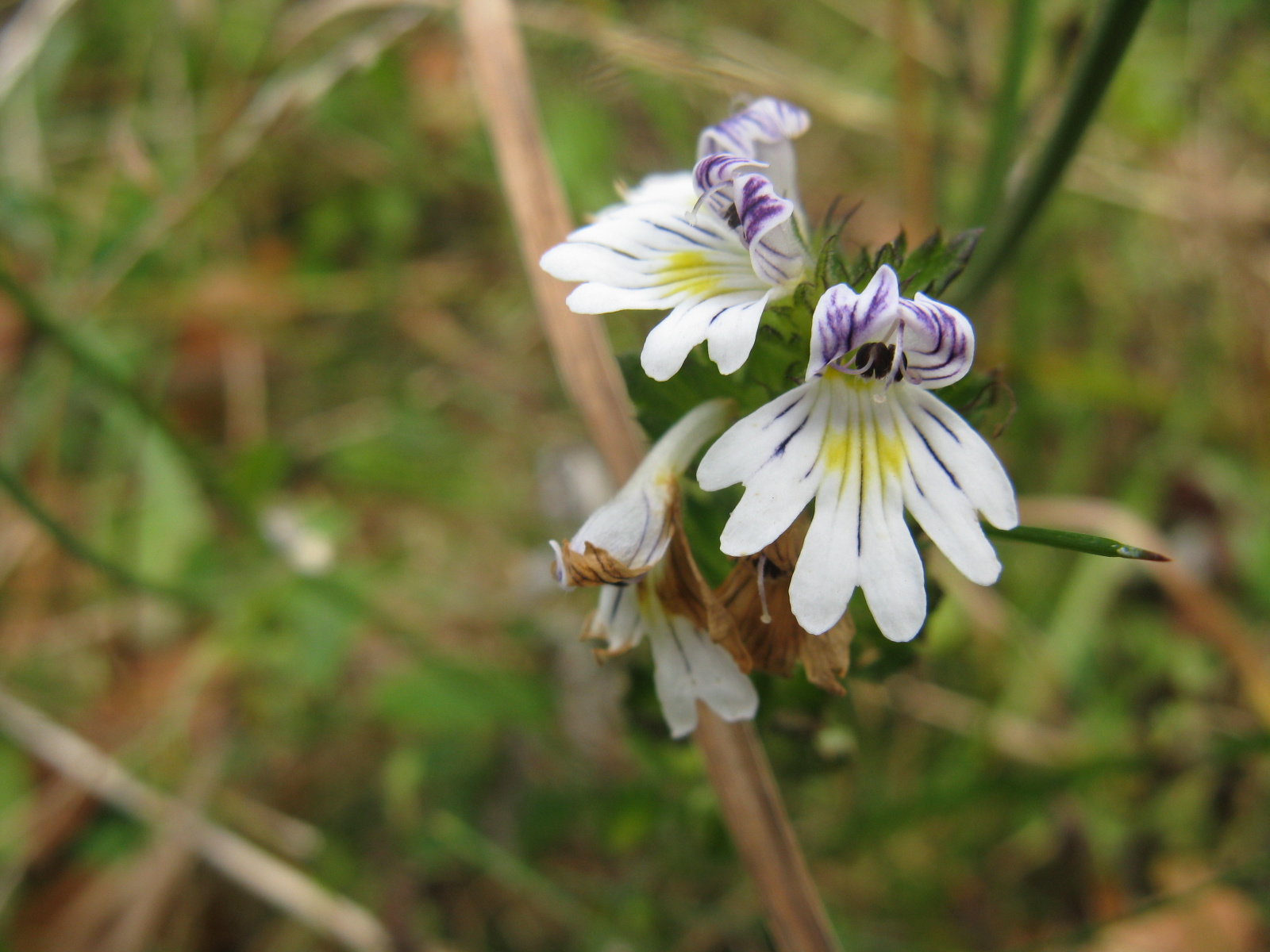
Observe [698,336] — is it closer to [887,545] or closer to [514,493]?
[887,545]

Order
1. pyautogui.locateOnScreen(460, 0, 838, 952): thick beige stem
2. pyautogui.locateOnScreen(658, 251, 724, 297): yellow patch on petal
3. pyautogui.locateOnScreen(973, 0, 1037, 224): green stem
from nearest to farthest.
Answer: pyautogui.locateOnScreen(658, 251, 724, 297): yellow patch on petal
pyautogui.locateOnScreen(460, 0, 838, 952): thick beige stem
pyautogui.locateOnScreen(973, 0, 1037, 224): green stem

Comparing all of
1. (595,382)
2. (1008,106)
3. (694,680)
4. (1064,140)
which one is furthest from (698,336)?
(1008,106)

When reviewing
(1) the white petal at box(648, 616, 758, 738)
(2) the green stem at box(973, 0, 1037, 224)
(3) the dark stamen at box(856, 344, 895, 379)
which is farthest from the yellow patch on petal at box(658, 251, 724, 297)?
(2) the green stem at box(973, 0, 1037, 224)

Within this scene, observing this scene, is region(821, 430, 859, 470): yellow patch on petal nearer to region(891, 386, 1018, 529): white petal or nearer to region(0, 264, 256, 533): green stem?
region(891, 386, 1018, 529): white petal

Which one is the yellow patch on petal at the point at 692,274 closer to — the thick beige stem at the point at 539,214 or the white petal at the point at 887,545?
the white petal at the point at 887,545

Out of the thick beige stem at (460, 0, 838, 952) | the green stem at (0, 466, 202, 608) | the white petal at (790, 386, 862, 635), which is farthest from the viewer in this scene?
the green stem at (0, 466, 202, 608)

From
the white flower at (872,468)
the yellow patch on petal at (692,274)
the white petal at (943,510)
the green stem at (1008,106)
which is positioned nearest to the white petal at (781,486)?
the white flower at (872,468)

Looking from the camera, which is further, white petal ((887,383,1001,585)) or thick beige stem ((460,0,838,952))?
thick beige stem ((460,0,838,952))
